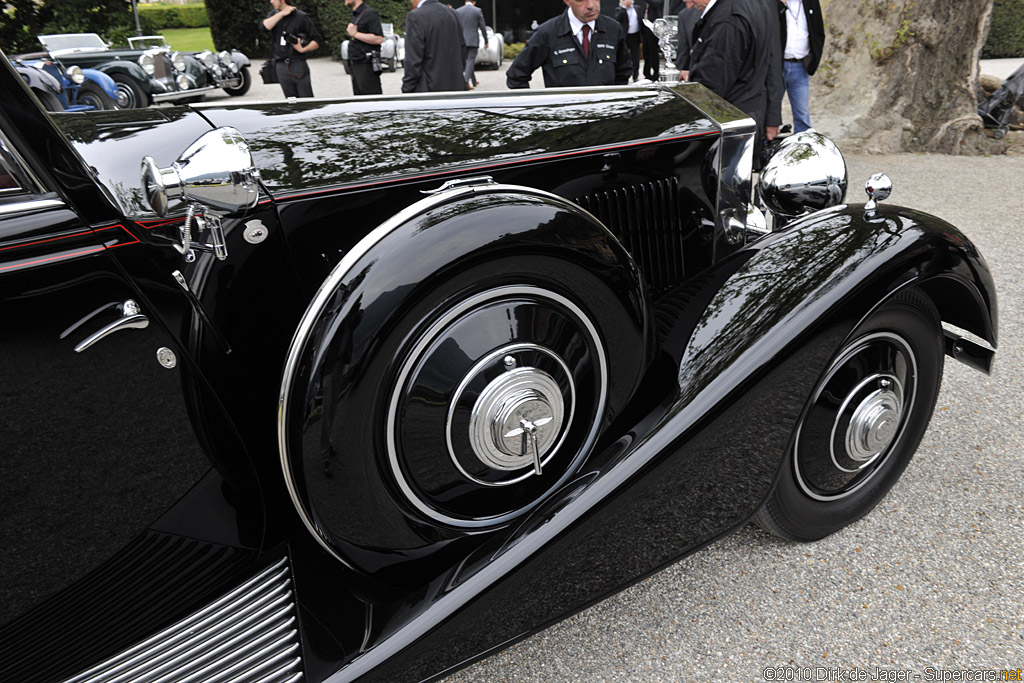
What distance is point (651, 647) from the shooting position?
192 centimetres

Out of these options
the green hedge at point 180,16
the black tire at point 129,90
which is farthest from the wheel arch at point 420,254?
the green hedge at point 180,16

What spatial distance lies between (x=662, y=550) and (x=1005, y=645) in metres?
0.99

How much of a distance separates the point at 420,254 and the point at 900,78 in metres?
7.93

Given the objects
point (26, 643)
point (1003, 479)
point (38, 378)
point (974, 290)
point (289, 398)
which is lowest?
point (1003, 479)

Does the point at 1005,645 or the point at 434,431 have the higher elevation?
the point at 434,431

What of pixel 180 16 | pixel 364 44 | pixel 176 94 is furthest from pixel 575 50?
pixel 180 16

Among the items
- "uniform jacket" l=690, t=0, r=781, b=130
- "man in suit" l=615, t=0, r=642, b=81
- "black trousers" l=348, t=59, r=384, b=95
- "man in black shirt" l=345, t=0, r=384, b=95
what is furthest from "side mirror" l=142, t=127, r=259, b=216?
"man in suit" l=615, t=0, r=642, b=81

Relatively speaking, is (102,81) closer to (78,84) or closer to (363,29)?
(78,84)

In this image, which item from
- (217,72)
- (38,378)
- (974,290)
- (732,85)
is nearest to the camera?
(38,378)

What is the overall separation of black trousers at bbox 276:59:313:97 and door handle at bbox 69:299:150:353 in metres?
7.03

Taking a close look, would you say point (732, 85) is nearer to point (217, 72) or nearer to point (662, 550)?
point (662, 550)

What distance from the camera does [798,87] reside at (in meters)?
6.70

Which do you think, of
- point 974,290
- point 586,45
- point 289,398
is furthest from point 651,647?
point 586,45

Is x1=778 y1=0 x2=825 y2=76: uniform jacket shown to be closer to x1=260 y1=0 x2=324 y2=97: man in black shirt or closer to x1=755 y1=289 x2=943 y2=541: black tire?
x1=260 y1=0 x2=324 y2=97: man in black shirt
